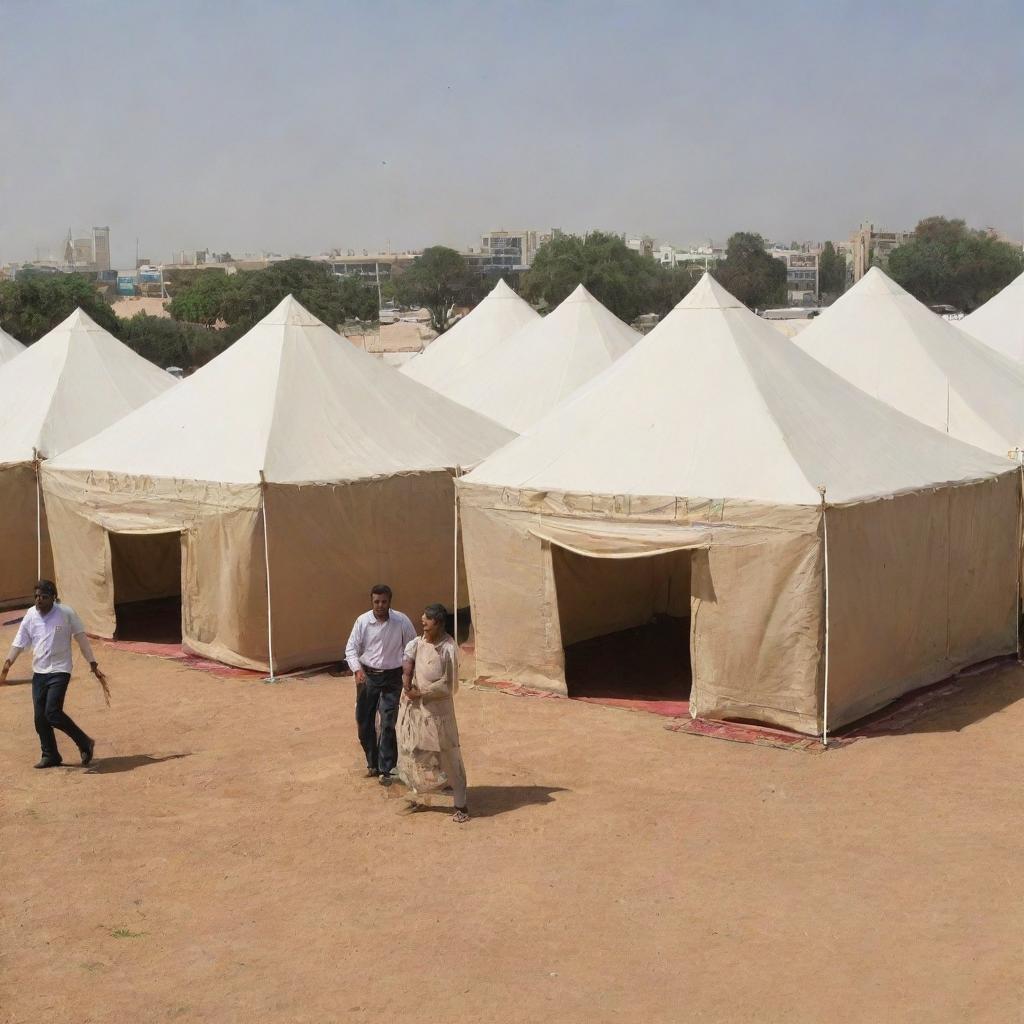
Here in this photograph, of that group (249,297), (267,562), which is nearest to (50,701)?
(267,562)

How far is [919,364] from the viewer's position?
1802 centimetres

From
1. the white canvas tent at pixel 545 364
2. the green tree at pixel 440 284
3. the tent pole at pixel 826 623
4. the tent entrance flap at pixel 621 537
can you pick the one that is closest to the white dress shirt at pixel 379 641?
the tent entrance flap at pixel 621 537

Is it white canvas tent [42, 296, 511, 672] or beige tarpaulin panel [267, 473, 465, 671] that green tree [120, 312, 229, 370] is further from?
beige tarpaulin panel [267, 473, 465, 671]

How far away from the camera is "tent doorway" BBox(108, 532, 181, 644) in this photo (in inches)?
630

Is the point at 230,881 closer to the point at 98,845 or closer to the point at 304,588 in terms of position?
the point at 98,845

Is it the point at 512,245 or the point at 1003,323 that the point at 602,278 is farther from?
the point at 512,245

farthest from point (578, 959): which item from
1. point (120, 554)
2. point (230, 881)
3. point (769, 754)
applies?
point (120, 554)

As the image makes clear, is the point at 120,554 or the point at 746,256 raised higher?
Answer: the point at 746,256

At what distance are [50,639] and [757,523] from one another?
5031 mm

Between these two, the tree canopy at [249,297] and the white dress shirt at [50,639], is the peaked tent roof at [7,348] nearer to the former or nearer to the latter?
the white dress shirt at [50,639]

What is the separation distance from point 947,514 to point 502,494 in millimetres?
3644

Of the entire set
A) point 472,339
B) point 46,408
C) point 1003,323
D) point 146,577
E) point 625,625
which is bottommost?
point 625,625

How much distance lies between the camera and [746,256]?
79188 mm

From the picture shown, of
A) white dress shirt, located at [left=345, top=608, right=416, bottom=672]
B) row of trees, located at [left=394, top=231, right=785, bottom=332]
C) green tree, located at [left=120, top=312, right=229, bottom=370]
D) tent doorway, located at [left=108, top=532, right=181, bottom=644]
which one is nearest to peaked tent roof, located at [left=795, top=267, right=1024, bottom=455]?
tent doorway, located at [left=108, top=532, right=181, bottom=644]
